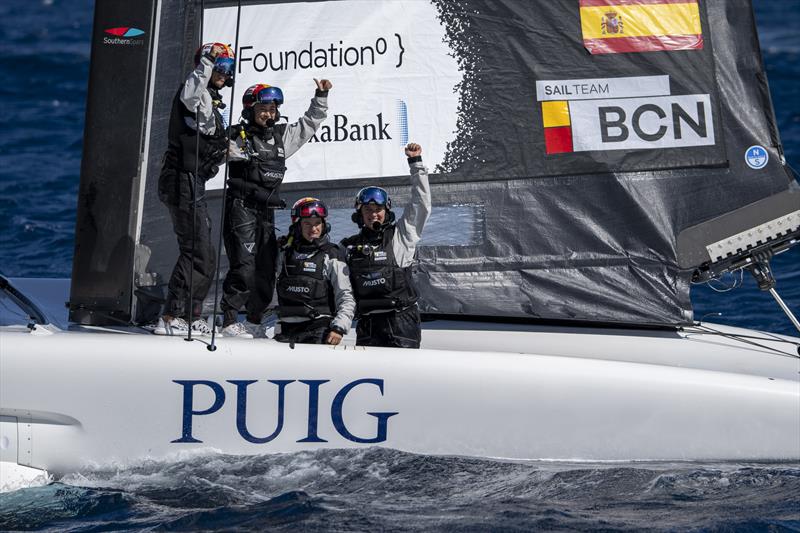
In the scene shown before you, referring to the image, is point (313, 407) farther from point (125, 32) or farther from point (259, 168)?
point (125, 32)

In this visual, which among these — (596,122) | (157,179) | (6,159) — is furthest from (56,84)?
(596,122)

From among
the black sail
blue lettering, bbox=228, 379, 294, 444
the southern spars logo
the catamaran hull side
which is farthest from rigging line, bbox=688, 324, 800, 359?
the southern spars logo

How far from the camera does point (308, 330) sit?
228 inches

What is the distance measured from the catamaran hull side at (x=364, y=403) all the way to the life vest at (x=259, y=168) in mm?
867

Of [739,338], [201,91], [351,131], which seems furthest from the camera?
[739,338]

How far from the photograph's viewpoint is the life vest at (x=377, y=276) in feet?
19.0

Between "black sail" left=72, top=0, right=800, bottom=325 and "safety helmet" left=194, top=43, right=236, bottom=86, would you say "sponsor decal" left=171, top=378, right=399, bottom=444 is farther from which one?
"safety helmet" left=194, top=43, right=236, bottom=86

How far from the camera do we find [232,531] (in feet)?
16.2

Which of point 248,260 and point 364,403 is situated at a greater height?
point 248,260

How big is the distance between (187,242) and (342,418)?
124cm

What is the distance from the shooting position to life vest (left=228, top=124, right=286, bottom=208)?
6.03 metres

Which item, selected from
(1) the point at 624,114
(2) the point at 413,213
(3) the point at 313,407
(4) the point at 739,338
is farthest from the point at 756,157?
(3) the point at 313,407

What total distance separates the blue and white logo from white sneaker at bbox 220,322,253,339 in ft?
8.71

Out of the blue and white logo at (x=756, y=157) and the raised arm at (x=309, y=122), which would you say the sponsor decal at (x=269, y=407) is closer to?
the raised arm at (x=309, y=122)
